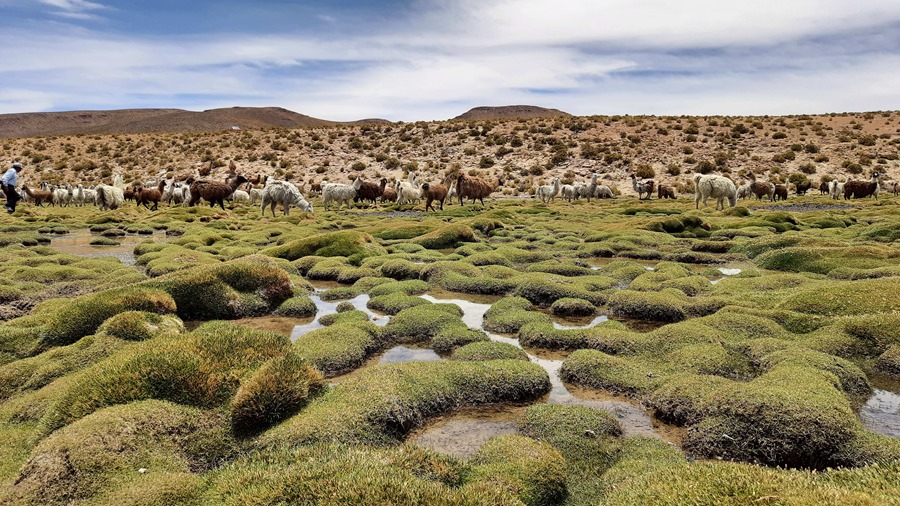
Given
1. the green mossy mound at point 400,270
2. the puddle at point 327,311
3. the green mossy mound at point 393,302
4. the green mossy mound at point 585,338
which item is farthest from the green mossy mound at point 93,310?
the green mossy mound at point 585,338

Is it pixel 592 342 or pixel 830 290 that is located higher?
pixel 830 290

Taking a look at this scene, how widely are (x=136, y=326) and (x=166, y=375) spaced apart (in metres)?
2.93

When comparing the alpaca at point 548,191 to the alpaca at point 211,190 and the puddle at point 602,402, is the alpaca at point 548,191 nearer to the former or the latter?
the alpaca at point 211,190

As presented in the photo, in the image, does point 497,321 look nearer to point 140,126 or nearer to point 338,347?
point 338,347

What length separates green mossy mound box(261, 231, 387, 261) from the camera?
742 inches

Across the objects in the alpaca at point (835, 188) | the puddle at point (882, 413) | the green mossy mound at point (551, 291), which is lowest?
the green mossy mound at point (551, 291)

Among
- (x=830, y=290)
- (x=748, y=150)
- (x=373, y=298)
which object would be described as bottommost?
(x=373, y=298)

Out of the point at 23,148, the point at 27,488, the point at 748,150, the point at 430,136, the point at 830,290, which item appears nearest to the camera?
the point at 27,488

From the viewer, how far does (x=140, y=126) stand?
174 metres

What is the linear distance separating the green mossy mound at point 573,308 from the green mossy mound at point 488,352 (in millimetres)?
2897

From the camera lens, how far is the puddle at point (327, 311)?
1057 cm

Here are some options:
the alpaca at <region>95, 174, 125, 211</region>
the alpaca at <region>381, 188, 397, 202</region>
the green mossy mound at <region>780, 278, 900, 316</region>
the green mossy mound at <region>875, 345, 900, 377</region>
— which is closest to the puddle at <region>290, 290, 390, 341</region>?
the green mossy mound at <region>780, 278, 900, 316</region>

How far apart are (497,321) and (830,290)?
22.1 ft

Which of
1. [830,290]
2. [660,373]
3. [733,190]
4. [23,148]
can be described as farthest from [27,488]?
[23,148]
